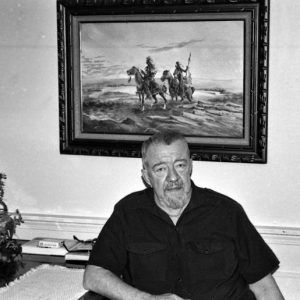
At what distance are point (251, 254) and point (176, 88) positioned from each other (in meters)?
0.98

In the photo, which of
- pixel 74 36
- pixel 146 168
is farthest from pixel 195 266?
pixel 74 36

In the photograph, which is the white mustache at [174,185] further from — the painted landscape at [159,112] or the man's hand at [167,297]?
the painted landscape at [159,112]

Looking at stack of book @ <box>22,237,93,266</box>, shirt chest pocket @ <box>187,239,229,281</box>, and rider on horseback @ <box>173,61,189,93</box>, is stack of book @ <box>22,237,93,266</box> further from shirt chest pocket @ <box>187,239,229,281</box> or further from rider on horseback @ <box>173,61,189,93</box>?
rider on horseback @ <box>173,61,189,93</box>

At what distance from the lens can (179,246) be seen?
2.51 metres

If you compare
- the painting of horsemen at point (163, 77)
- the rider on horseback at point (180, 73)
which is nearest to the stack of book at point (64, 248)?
the painting of horsemen at point (163, 77)

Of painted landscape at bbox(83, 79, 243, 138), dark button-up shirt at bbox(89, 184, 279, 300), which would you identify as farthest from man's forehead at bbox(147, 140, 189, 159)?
painted landscape at bbox(83, 79, 243, 138)

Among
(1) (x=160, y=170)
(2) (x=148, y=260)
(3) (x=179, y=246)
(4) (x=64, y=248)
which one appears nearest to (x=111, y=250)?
(2) (x=148, y=260)

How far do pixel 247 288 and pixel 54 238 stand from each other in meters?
1.22

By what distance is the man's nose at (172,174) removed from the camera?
99.3 inches

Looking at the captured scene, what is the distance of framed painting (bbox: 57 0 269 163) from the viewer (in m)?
2.90

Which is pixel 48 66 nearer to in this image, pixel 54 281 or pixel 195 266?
pixel 54 281

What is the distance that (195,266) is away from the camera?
2486 mm

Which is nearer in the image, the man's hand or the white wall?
the man's hand

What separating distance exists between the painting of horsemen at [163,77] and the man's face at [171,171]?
502mm
